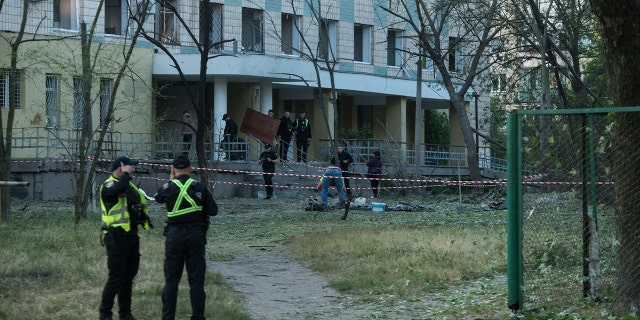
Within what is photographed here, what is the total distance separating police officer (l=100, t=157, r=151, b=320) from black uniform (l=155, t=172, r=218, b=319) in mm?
506

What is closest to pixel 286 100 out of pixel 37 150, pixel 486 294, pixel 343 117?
pixel 343 117

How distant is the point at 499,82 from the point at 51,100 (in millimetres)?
13411

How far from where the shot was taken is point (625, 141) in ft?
31.9

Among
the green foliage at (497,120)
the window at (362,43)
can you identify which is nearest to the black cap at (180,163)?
the green foliage at (497,120)

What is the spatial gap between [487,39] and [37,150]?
1312 centimetres

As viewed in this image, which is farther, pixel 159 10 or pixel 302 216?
pixel 159 10

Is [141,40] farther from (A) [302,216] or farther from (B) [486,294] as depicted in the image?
(B) [486,294]

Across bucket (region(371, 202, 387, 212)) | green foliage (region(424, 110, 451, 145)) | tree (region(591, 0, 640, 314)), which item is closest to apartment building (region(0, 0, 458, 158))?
green foliage (region(424, 110, 451, 145))

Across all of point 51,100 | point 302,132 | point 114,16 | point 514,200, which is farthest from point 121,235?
point 114,16

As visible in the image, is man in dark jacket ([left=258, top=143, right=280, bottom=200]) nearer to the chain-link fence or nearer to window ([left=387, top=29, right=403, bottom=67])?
window ([left=387, top=29, right=403, bottom=67])

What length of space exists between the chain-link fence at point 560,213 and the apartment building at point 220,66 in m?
14.5

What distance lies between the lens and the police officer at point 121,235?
10.3 m

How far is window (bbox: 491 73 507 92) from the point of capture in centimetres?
3106

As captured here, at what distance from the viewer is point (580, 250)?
10.6 m
